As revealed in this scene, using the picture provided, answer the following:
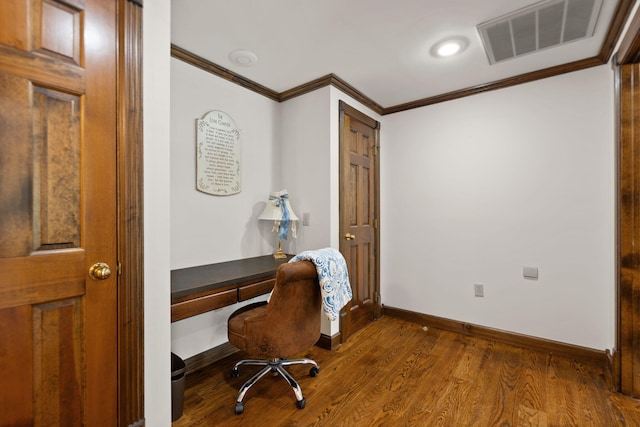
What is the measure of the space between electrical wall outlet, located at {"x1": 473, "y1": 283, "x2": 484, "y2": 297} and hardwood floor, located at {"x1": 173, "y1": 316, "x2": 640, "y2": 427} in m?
0.46

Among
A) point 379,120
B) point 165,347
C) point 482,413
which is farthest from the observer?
point 379,120

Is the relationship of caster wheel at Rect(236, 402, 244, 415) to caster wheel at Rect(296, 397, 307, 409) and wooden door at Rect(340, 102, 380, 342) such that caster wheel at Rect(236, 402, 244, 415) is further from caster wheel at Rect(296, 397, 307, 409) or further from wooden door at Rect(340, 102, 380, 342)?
wooden door at Rect(340, 102, 380, 342)

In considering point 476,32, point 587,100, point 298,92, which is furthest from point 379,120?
point 587,100

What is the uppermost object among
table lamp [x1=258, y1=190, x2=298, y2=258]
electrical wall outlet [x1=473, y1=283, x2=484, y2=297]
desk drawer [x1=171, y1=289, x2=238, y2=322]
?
table lamp [x1=258, y1=190, x2=298, y2=258]

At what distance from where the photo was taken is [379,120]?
334 cm

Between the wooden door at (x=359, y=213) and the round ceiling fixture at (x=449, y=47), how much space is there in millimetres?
876

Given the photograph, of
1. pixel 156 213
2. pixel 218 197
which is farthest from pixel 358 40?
pixel 156 213

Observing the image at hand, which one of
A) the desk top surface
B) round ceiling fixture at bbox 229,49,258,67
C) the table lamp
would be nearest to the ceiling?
round ceiling fixture at bbox 229,49,258,67

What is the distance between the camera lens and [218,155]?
2387 millimetres

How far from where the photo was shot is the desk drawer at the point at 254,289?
1932 millimetres

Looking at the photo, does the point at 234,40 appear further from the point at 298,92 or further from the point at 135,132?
the point at 135,132

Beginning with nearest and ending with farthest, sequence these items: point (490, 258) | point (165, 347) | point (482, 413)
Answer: point (165, 347) → point (482, 413) → point (490, 258)

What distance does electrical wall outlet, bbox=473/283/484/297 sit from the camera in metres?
2.76

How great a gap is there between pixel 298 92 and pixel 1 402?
2695mm
